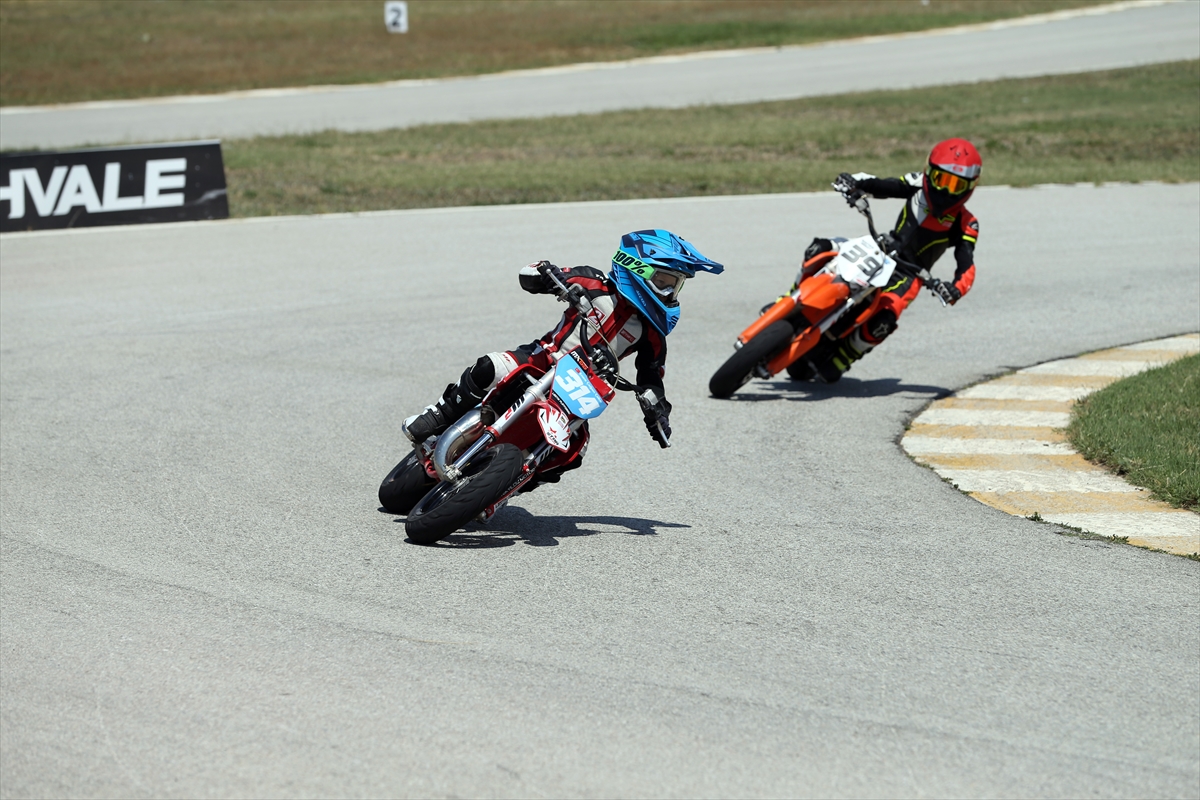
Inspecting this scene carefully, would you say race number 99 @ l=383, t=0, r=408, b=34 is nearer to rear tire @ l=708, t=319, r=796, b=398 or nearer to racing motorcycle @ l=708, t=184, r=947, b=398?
racing motorcycle @ l=708, t=184, r=947, b=398

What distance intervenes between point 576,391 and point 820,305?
4.60 m

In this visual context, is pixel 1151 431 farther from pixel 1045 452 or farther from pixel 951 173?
pixel 951 173

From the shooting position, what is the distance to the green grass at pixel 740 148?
790 inches

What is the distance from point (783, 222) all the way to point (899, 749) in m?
13.2

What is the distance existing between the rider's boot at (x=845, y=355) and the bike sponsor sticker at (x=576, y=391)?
4.82m

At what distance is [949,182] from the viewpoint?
11.3m

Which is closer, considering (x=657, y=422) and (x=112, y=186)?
(x=657, y=422)

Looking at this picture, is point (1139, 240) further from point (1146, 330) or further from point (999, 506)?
point (999, 506)

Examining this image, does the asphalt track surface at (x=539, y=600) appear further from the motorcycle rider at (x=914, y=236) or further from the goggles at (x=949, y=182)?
the goggles at (x=949, y=182)

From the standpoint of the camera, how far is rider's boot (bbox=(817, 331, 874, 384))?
11.5 meters

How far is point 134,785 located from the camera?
15.4 feet

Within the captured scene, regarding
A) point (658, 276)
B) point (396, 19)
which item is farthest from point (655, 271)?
point (396, 19)

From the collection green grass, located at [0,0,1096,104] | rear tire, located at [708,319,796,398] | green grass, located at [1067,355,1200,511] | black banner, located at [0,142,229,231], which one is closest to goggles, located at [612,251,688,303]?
green grass, located at [1067,355,1200,511]

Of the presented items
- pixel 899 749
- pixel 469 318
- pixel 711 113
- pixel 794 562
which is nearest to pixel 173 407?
pixel 469 318
